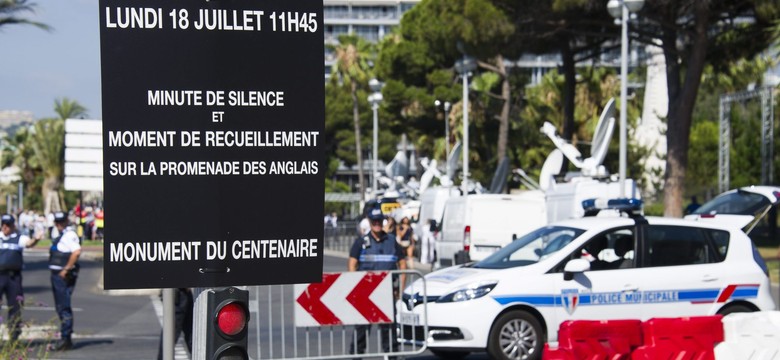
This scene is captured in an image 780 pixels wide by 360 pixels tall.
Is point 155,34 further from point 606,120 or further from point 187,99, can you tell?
point 606,120

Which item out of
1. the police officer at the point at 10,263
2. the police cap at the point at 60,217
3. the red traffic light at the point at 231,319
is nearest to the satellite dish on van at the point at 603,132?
the police cap at the point at 60,217

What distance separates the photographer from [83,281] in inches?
1128

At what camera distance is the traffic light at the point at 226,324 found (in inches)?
181

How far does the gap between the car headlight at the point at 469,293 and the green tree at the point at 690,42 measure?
56.8 ft

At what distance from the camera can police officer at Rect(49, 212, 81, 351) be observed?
1428 centimetres

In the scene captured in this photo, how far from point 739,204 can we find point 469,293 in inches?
254

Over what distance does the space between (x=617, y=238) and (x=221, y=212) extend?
843cm

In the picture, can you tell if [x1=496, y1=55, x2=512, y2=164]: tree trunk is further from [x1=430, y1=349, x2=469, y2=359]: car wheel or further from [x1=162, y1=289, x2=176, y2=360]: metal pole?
[x1=162, y1=289, x2=176, y2=360]: metal pole

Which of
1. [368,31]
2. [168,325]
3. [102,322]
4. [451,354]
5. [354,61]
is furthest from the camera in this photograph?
[368,31]

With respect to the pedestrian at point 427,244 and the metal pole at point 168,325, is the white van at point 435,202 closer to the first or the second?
the pedestrian at point 427,244

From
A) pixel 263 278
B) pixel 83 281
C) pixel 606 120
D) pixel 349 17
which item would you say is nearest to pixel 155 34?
pixel 263 278

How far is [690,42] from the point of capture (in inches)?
1177

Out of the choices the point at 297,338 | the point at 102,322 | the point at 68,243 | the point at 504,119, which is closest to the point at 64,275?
the point at 68,243

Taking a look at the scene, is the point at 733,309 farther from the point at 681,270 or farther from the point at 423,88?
the point at 423,88
